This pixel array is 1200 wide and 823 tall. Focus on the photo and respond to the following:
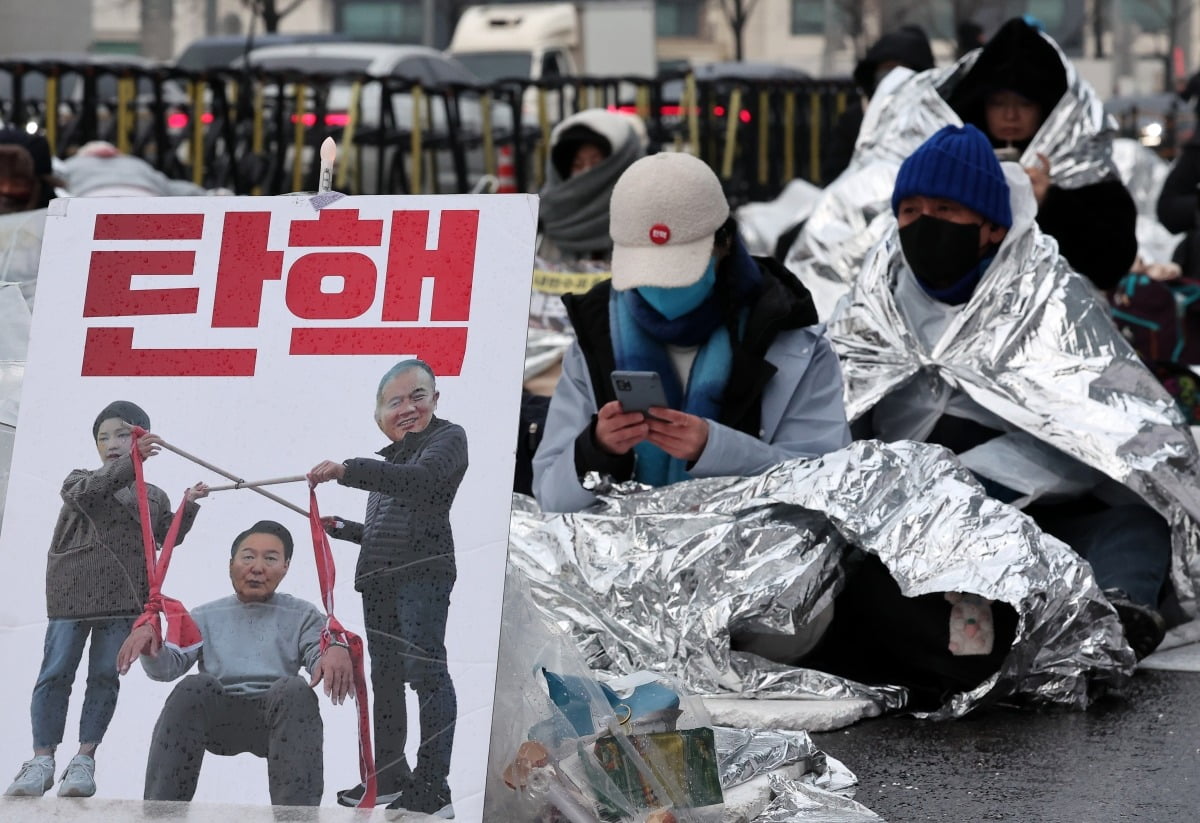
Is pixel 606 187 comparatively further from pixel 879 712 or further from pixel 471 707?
pixel 471 707

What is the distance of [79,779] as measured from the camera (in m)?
3.04

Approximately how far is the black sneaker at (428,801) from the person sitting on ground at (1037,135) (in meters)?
4.06

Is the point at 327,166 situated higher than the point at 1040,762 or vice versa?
the point at 327,166

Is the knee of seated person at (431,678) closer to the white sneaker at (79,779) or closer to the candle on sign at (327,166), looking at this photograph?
the white sneaker at (79,779)

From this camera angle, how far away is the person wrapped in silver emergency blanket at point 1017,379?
4.95 meters

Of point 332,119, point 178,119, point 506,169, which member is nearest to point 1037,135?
point 506,169

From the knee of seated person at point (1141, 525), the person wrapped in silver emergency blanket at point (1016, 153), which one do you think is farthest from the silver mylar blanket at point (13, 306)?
the person wrapped in silver emergency blanket at point (1016, 153)

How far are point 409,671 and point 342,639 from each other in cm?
11

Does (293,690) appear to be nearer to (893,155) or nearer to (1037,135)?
(1037,135)

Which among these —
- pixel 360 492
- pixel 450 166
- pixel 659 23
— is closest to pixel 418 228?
pixel 360 492

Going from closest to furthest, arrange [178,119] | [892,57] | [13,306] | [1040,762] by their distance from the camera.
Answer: [13,306] → [1040,762] → [892,57] → [178,119]

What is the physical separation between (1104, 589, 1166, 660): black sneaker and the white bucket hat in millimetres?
1227

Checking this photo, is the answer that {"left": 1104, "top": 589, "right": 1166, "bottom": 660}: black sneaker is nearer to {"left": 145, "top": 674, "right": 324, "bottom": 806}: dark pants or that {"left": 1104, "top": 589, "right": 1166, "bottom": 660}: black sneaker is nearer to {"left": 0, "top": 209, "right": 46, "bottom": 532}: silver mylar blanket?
{"left": 145, "top": 674, "right": 324, "bottom": 806}: dark pants

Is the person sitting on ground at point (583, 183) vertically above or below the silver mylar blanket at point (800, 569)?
above
